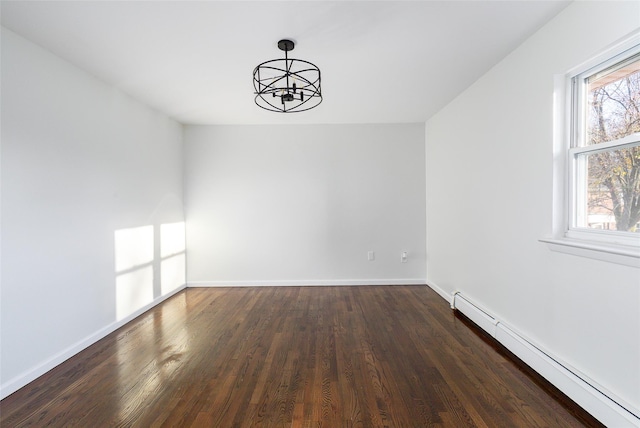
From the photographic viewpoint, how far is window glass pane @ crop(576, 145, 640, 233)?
1672 millimetres

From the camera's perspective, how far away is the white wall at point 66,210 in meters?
2.09

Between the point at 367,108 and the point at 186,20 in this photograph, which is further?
the point at 367,108

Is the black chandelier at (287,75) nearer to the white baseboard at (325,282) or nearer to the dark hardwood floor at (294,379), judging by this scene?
the dark hardwood floor at (294,379)

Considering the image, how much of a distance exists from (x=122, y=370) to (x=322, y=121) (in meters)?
3.64

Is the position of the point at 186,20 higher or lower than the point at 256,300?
higher

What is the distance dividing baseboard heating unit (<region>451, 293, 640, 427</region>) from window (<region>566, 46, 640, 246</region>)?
0.84m

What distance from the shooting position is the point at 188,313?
3.49 m

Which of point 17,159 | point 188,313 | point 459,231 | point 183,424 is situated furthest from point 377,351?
point 17,159

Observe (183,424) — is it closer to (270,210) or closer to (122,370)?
(122,370)

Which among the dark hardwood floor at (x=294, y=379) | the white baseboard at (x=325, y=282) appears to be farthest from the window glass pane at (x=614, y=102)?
the white baseboard at (x=325, y=282)

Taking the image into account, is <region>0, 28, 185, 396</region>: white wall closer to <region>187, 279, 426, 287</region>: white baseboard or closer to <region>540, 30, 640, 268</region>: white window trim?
<region>187, 279, 426, 287</region>: white baseboard

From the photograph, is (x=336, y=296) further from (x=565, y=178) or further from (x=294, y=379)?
(x=565, y=178)

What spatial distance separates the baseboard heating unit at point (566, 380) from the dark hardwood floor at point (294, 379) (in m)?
0.07

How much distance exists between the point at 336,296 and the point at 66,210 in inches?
118
